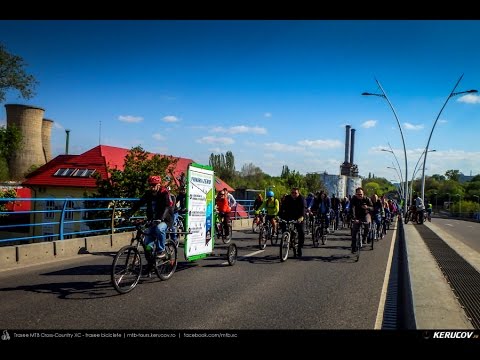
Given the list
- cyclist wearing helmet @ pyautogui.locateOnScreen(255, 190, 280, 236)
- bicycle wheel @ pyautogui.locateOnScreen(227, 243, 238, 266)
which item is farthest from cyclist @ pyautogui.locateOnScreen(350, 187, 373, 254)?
bicycle wheel @ pyautogui.locateOnScreen(227, 243, 238, 266)

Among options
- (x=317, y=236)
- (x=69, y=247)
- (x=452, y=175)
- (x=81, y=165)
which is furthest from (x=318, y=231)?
(x=452, y=175)

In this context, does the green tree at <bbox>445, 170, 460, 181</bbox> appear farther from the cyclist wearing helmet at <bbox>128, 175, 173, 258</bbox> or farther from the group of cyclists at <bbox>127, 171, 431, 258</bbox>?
the cyclist wearing helmet at <bbox>128, 175, 173, 258</bbox>

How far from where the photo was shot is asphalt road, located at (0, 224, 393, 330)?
529 cm

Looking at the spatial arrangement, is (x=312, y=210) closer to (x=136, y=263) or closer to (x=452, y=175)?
(x=136, y=263)

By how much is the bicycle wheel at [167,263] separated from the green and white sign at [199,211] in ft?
1.69

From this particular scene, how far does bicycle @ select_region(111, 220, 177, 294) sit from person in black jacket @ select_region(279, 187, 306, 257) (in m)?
4.18

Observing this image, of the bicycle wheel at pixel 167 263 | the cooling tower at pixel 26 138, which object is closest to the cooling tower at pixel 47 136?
the cooling tower at pixel 26 138

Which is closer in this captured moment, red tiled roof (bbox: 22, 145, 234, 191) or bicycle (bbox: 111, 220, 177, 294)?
bicycle (bbox: 111, 220, 177, 294)

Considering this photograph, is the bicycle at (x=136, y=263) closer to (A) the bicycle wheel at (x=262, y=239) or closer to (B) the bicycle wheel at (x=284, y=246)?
(B) the bicycle wheel at (x=284, y=246)

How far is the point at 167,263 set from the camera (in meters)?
8.12

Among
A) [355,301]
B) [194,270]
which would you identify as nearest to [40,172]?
[194,270]
